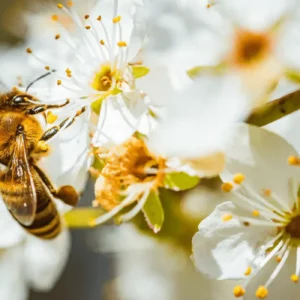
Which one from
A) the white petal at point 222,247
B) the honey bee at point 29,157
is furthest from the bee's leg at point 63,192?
the white petal at point 222,247

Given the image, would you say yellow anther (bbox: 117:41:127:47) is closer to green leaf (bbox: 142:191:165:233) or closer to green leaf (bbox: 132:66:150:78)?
green leaf (bbox: 132:66:150:78)

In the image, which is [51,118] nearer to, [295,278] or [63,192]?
Answer: [63,192]

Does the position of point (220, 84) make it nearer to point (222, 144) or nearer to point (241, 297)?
point (222, 144)

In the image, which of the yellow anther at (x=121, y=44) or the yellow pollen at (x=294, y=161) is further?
the yellow anther at (x=121, y=44)

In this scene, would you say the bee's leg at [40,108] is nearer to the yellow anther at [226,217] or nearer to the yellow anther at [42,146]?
the yellow anther at [42,146]

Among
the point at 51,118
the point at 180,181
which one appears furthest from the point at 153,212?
the point at 51,118

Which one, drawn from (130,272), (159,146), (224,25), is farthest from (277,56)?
(130,272)

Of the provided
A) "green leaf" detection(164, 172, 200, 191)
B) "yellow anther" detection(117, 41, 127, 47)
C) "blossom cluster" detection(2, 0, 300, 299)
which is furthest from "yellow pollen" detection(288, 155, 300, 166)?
"yellow anther" detection(117, 41, 127, 47)
